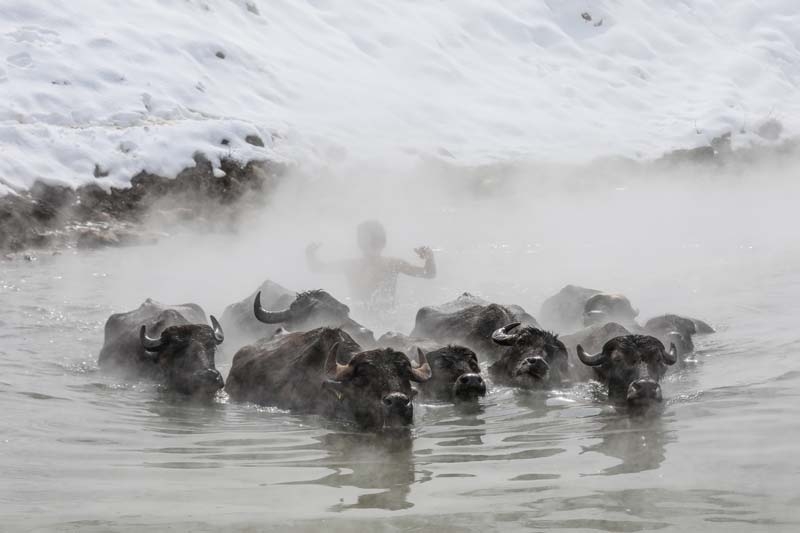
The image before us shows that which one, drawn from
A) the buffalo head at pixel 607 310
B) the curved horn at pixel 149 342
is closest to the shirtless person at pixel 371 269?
the buffalo head at pixel 607 310

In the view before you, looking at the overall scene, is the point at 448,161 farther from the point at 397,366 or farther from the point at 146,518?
the point at 146,518

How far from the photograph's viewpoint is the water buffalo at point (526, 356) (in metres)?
10.5

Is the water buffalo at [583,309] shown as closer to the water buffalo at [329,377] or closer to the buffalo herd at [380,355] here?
the buffalo herd at [380,355]

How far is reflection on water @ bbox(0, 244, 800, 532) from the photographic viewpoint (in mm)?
6023

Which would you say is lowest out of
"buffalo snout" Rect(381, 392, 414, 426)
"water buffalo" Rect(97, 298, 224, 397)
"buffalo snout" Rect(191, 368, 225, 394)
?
"buffalo snout" Rect(381, 392, 414, 426)

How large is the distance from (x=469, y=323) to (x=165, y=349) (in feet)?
10.9

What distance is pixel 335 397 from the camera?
30.6ft

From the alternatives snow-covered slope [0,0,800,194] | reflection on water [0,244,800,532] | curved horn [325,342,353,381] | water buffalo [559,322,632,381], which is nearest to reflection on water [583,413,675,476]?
reflection on water [0,244,800,532]

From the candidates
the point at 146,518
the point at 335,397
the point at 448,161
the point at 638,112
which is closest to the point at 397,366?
the point at 335,397

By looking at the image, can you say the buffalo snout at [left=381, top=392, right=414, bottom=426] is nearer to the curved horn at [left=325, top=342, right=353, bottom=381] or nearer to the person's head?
the curved horn at [left=325, top=342, right=353, bottom=381]

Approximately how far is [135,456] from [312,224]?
1504 centimetres

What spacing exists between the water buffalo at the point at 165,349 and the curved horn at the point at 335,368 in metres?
1.35

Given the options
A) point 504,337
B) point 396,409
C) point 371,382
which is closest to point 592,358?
point 504,337

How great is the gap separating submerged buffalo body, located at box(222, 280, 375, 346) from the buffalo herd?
13 millimetres
